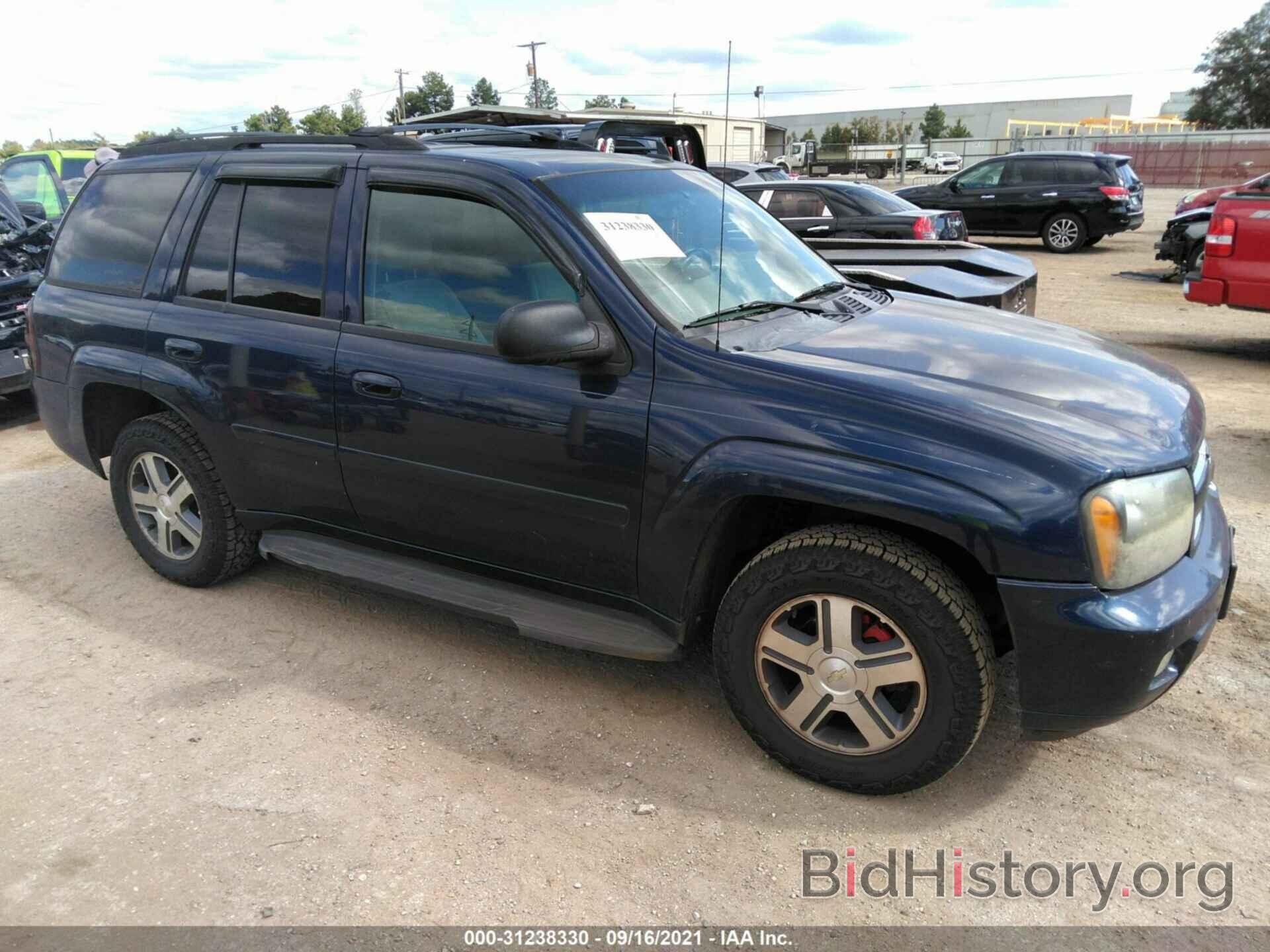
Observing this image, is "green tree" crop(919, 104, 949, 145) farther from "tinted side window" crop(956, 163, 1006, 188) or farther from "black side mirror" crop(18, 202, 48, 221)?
"black side mirror" crop(18, 202, 48, 221)

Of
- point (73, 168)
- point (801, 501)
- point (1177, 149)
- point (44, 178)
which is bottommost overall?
point (801, 501)

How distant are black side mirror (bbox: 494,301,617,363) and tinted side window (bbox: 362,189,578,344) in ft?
0.68

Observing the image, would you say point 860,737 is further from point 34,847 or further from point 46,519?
point 46,519

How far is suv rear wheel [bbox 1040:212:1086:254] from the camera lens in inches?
669

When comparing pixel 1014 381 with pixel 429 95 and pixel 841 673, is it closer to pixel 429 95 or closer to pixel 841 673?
pixel 841 673

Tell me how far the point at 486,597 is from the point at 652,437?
937mm

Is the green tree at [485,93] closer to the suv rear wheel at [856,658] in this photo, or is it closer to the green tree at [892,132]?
the green tree at [892,132]

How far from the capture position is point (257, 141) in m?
4.07

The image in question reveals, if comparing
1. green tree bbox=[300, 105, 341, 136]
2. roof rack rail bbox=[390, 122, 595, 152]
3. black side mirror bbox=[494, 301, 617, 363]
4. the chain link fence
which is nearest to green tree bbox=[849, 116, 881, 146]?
the chain link fence

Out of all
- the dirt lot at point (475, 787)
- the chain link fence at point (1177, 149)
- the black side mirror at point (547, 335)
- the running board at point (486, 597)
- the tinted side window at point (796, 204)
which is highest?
the chain link fence at point (1177, 149)

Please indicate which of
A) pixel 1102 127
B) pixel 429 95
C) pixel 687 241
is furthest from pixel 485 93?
pixel 687 241

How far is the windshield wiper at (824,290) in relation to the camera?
369cm

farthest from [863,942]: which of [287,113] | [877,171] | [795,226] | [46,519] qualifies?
[877,171]

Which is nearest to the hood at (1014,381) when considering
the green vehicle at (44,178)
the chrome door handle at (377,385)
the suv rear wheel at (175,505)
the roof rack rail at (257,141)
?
the chrome door handle at (377,385)
